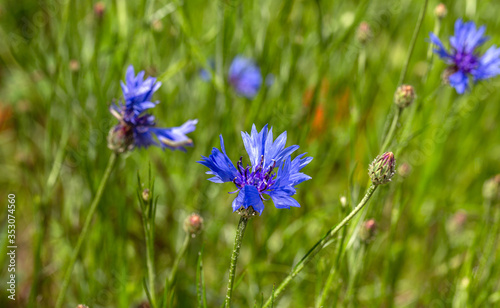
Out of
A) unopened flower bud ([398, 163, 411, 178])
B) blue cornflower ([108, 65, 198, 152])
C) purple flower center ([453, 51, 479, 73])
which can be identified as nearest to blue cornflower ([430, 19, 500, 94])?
purple flower center ([453, 51, 479, 73])

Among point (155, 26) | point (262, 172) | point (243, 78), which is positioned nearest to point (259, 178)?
point (262, 172)

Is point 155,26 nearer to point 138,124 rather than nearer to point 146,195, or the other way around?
point 138,124

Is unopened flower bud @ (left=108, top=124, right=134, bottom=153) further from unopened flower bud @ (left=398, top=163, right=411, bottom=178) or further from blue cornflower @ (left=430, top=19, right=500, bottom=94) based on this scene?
blue cornflower @ (left=430, top=19, right=500, bottom=94)

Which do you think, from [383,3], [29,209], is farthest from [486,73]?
[29,209]

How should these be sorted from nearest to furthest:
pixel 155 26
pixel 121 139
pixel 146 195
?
pixel 146 195 → pixel 121 139 → pixel 155 26

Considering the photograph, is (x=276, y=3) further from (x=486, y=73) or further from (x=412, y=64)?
(x=486, y=73)

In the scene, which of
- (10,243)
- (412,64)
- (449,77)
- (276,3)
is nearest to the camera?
(449,77)
